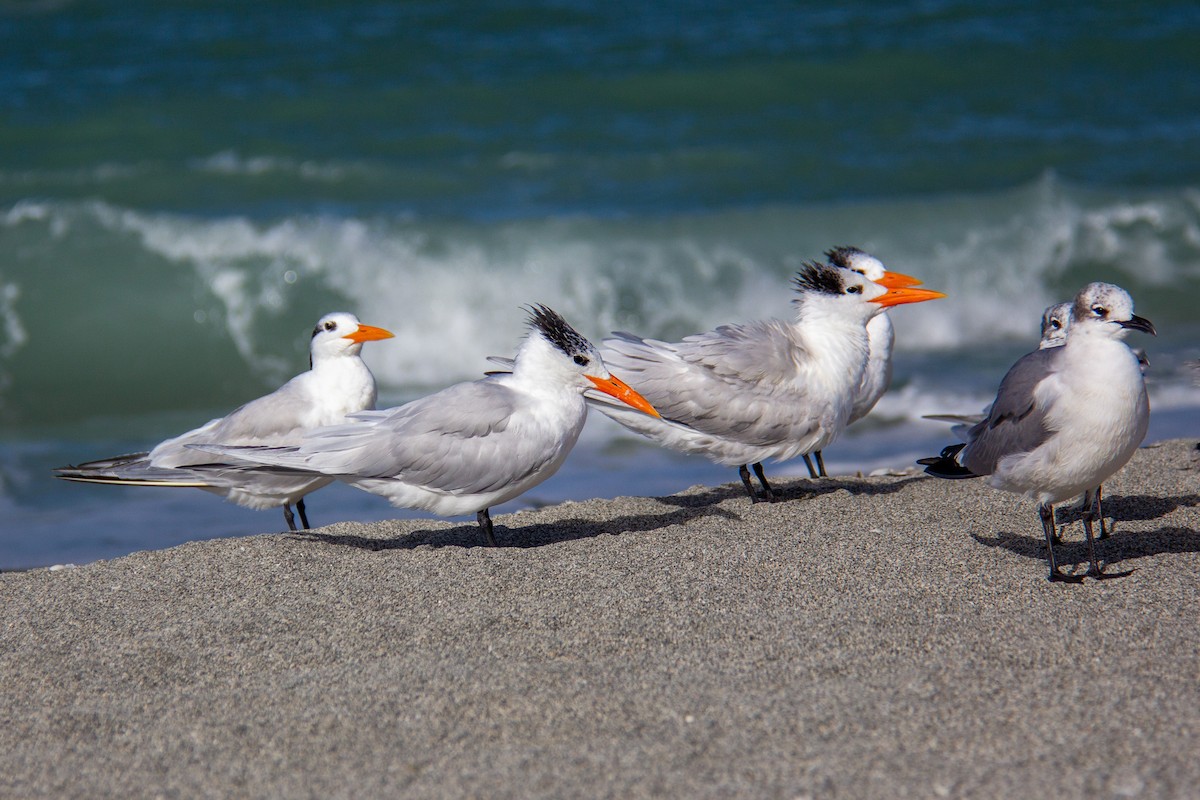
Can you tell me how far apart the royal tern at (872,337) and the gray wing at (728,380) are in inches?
17.7

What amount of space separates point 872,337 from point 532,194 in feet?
21.9

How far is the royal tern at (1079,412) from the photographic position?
13.0 feet

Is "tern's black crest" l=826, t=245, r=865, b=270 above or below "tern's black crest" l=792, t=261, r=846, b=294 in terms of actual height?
above

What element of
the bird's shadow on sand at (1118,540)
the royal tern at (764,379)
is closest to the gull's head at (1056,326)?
the royal tern at (764,379)

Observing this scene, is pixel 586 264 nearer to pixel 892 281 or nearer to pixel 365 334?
pixel 892 281

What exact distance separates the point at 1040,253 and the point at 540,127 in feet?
17.7

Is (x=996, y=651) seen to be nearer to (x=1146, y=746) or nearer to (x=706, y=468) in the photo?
(x=1146, y=746)

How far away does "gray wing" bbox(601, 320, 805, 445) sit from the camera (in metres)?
5.39

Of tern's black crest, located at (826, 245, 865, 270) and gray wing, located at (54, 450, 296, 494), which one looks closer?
gray wing, located at (54, 450, 296, 494)

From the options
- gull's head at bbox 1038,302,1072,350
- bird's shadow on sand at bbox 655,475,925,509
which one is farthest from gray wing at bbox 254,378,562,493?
gull's head at bbox 1038,302,1072,350

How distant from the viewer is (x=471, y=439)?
4707 mm

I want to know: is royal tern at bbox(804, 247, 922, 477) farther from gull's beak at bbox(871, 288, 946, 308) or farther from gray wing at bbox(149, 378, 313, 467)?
gray wing at bbox(149, 378, 313, 467)

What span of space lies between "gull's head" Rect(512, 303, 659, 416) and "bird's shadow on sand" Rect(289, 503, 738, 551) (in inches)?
23.4

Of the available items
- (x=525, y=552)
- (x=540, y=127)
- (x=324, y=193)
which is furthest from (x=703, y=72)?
(x=525, y=552)
